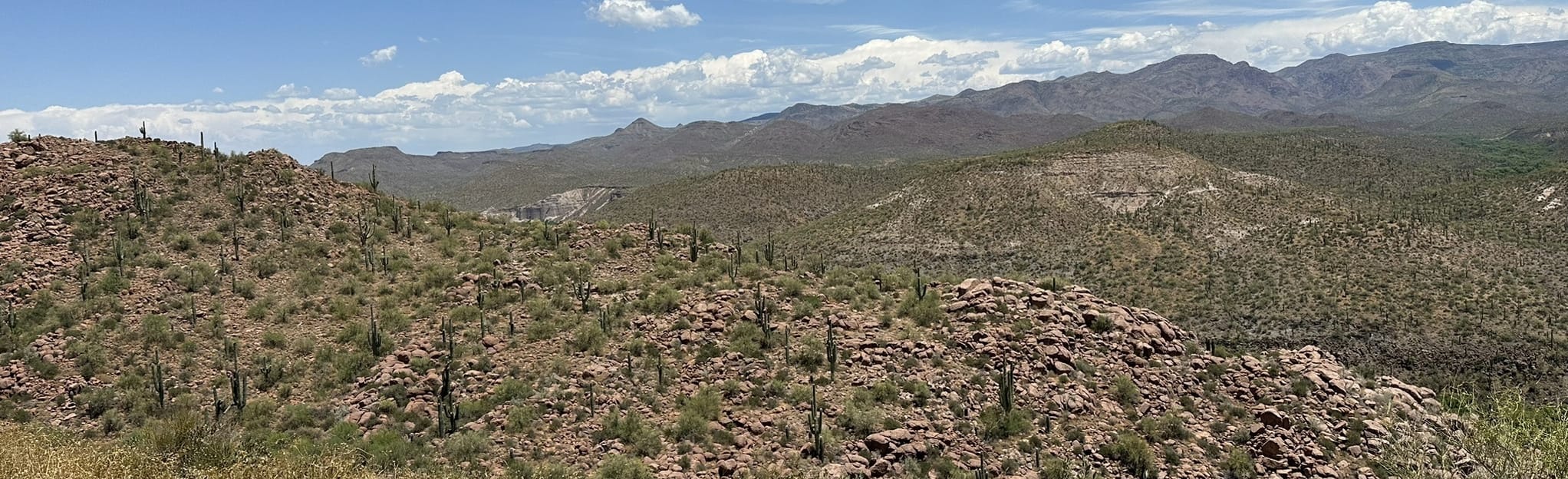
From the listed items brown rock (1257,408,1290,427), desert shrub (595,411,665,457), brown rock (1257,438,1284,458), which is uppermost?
desert shrub (595,411,665,457)

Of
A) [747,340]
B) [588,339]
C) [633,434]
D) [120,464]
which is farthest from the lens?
[747,340]

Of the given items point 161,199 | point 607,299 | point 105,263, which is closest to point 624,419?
point 607,299

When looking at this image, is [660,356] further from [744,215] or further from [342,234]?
[744,215]

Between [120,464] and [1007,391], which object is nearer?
[120,464]

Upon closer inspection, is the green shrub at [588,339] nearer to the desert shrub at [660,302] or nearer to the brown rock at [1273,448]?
the desert shrub at [660,302]

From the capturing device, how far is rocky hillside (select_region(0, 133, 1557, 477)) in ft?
45.0

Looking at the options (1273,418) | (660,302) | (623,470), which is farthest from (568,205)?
(1273,418)

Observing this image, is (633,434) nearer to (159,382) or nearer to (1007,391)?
(1007,391)

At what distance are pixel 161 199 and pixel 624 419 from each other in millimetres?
15779

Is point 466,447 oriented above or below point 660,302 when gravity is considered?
below

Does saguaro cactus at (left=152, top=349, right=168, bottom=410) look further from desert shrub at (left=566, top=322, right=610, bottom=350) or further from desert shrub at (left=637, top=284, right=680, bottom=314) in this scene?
desert shrub at (left=637, top=284, right=680, bottom=314)

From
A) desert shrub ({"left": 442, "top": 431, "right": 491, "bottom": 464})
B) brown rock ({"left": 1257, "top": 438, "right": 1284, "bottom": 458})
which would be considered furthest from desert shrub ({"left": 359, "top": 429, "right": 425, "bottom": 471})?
brown rock ({"left": 1257, "top": 438, "right": 1284, "bottom": 458})

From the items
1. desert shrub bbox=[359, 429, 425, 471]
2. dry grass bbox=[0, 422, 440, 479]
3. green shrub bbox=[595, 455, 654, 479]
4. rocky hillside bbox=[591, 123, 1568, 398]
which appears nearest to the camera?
dry grass bbox=[0, 422, 440, 479]

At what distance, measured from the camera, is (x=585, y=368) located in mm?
16125
